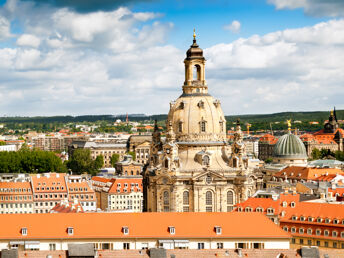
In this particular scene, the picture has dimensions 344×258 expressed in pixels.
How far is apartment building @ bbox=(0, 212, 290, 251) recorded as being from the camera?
73.9 meters

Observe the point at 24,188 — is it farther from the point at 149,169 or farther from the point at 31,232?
the point at 31,232

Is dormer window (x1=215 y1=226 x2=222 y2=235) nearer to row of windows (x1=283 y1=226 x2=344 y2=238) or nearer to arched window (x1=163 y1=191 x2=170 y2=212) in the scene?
row of windows (x1=283 y1=226 x2=344 y2=238)

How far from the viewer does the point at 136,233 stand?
74938 millimetres

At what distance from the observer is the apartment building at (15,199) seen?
468 ft

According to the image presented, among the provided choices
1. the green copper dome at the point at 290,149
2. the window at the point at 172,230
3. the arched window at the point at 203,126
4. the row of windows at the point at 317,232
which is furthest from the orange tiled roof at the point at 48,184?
the window at the point at 172,230

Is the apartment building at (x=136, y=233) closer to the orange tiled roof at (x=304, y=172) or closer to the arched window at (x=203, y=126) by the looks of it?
the arched window at (x=203, y=126)

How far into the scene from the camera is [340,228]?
287ft

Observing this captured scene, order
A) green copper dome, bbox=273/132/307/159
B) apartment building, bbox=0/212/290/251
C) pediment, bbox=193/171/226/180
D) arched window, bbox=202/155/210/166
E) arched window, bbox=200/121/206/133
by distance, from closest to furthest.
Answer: apartment building, bbox=0/212/290/251, pediment, bbox=193/171/226/180, arched window, bbox=202/155/210/166, arched window, bbox=200/121/206/133, green copper dome, bbox=273/132/307/159

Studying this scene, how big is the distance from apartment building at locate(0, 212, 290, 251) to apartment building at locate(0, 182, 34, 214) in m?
67.0

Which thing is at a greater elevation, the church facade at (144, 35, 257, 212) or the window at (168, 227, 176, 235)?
the church facade at (144, 35, 257, 212)

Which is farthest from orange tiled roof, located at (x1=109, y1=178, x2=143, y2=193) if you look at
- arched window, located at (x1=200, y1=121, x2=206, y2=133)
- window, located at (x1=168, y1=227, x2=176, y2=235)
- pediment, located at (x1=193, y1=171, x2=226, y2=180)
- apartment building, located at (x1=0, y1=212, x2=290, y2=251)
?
window, located at (x1=168, y1=227, x2=176, y2=235)

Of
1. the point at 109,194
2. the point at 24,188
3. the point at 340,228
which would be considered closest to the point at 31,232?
the point at 340,228

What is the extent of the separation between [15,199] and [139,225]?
7362 centimetres

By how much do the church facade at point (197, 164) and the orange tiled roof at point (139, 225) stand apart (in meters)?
29.6
